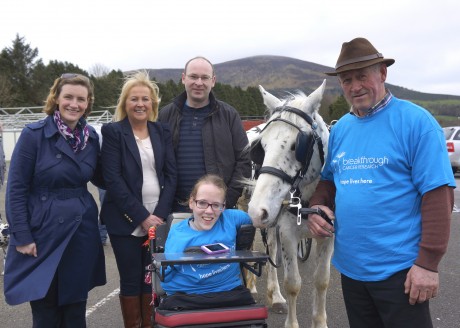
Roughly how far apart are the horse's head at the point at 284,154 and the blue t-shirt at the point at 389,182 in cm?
54

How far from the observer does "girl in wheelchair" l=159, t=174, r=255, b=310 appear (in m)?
2.22

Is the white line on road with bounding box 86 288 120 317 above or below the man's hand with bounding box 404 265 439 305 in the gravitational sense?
below

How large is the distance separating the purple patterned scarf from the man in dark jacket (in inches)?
29.2

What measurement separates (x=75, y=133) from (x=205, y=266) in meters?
1.21

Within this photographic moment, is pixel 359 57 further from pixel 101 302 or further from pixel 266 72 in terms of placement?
pixel 266 72

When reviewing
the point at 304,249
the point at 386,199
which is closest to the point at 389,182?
the point at 386,199

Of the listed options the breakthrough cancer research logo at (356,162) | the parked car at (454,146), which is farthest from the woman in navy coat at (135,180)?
the parked car at (454,146)

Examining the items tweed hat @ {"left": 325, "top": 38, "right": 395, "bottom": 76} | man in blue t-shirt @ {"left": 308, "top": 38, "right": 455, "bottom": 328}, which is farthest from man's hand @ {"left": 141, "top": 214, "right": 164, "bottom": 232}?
tweed hat @ {"left": 325, "top": 38, "right": 395, "bottom": 76}

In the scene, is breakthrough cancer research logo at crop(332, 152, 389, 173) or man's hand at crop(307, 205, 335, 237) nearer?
breakthrough cancer research logo at crop(332, 152, 389, 173)

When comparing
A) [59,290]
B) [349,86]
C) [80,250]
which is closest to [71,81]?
[80,250]

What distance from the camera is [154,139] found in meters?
3.07

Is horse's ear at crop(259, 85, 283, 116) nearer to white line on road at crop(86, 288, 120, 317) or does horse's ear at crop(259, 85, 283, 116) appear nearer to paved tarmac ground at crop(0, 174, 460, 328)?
paved tarmac ground at crop(0, 174, 460, 328)

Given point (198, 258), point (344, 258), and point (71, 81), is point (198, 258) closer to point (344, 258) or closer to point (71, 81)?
point (344, 258)

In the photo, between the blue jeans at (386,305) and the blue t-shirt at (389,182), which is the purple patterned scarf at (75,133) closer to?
the blue t-shirt at (389,182)
